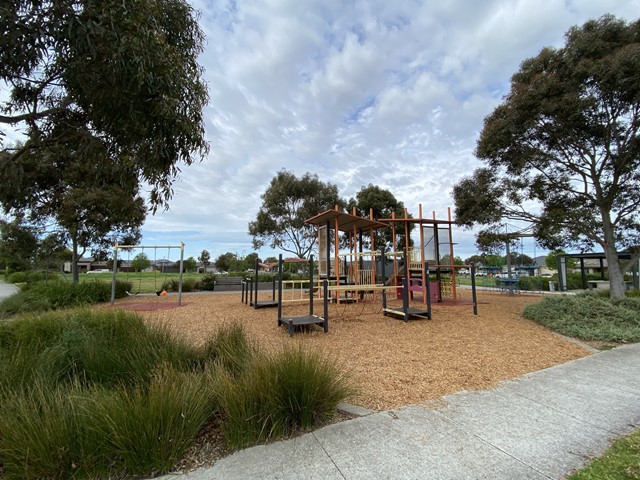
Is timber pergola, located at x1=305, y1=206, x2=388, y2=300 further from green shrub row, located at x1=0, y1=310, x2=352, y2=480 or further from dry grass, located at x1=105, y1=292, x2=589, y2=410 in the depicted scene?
green shrub row, located at x1=0, y1=310, x2=352, y2=480

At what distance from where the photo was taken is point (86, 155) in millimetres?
5152

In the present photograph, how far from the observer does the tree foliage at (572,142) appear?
873cm

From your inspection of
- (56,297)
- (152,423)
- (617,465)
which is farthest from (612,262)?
(56,297)

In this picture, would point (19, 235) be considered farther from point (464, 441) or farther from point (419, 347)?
point (464, 441)

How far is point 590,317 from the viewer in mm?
7605

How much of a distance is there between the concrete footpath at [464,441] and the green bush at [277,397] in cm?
14

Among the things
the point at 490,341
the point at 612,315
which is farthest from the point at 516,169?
the point at 490,341

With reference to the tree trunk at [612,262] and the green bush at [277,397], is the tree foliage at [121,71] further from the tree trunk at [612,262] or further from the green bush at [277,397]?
the tree trunk at [612,262]

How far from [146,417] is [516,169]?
463 inches

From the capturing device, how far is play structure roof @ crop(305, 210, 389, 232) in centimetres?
1143

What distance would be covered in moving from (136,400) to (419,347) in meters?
4.61

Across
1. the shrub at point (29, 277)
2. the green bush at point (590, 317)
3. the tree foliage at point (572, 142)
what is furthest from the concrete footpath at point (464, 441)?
the shrub at point (29, 277)

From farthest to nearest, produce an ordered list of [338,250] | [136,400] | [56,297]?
[338,250]
[56,297]
[136,400]

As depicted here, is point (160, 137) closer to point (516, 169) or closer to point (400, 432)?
point (400, 432)
